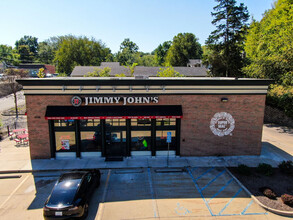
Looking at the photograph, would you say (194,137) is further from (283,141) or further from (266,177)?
(283,141)

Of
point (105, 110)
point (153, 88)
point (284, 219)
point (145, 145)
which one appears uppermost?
point (153, 88)

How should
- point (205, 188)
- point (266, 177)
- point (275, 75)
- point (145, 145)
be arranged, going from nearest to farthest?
point (205, 188)
point (266, 177)
point (145, 145)
point (275, 75)

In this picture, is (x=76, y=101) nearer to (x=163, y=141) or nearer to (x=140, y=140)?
(x=140, y=140)

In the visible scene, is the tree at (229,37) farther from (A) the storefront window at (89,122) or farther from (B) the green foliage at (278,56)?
(A) the storefront window at (89,122)

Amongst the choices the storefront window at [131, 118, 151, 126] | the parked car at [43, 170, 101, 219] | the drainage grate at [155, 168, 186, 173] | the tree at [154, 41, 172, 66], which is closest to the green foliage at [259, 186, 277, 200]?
the drainage grate at [155, 168, 186, 173]

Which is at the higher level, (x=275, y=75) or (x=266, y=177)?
(x=275, y=75)

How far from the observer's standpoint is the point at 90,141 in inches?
666

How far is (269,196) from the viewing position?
11.6 meters

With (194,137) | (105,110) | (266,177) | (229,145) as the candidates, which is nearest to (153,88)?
(105,110)

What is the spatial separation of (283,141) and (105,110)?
18824 mm

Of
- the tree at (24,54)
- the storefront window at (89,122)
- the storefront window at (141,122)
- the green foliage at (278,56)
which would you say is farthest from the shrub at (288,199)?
the tree at (24,54)

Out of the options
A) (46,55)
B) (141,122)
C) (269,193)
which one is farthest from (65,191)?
(46,55)

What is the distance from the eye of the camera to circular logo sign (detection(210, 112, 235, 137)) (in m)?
16.8

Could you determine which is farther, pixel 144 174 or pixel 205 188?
pixel 144 174
